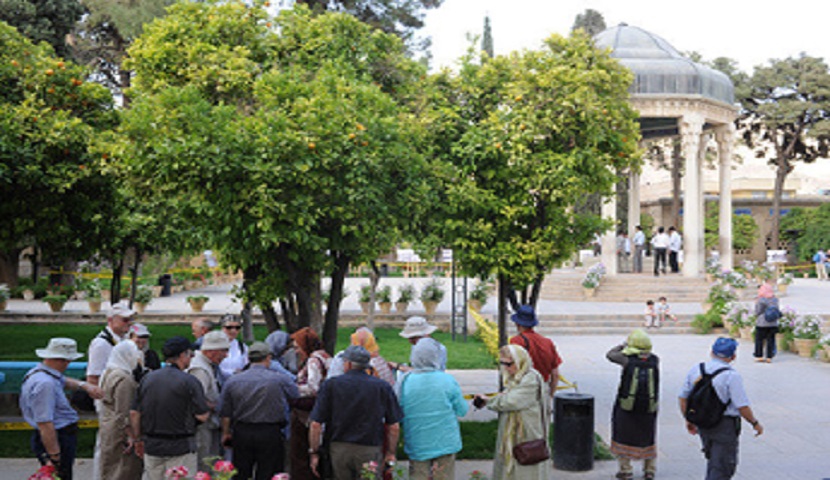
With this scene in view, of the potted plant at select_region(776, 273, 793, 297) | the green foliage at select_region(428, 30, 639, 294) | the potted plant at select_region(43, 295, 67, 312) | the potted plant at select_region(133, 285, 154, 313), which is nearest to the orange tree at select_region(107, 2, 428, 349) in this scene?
the green foliage at select_region(428, 30, 639, 294)

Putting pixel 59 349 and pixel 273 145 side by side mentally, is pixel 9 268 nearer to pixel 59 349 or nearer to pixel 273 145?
pixel 273 145

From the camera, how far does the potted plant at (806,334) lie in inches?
691

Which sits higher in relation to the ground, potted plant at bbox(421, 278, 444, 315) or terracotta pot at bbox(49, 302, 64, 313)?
potted plant at bbox(421, 278, 444, 315)

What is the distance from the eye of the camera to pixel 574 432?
27.8 ft

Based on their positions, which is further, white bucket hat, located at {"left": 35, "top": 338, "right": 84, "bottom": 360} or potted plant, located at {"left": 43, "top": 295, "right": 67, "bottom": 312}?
potted plant, located at {"left": 43, "top": 295, "right": 67, "bottom": 312}

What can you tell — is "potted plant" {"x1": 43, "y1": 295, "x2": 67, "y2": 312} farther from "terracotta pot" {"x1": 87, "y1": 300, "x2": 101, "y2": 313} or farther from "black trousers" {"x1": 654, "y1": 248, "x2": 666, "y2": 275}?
"black trousers" {"x1": 654, "y1": 248, "x2": 666, "y2": 275}

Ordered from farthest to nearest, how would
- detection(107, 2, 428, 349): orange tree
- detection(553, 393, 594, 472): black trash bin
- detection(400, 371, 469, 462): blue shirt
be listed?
detection(553, 393, 594, 472): black trash bin → detection(107, 2, 428, 349): orange tree → detection(400, 371, 469, 462): blue shirt

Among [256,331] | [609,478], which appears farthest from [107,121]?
[256,331]

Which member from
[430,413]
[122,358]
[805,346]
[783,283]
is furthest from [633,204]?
[122,358]

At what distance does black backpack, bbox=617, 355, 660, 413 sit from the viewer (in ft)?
25.6

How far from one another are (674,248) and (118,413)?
2564 centimetres

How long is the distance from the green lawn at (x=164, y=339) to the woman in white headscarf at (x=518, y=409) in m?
9.08

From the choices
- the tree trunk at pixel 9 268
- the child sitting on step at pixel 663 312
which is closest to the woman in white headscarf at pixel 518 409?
the child sitting on step at pixel 663 312

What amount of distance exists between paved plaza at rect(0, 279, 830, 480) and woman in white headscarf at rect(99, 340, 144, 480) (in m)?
1.73
